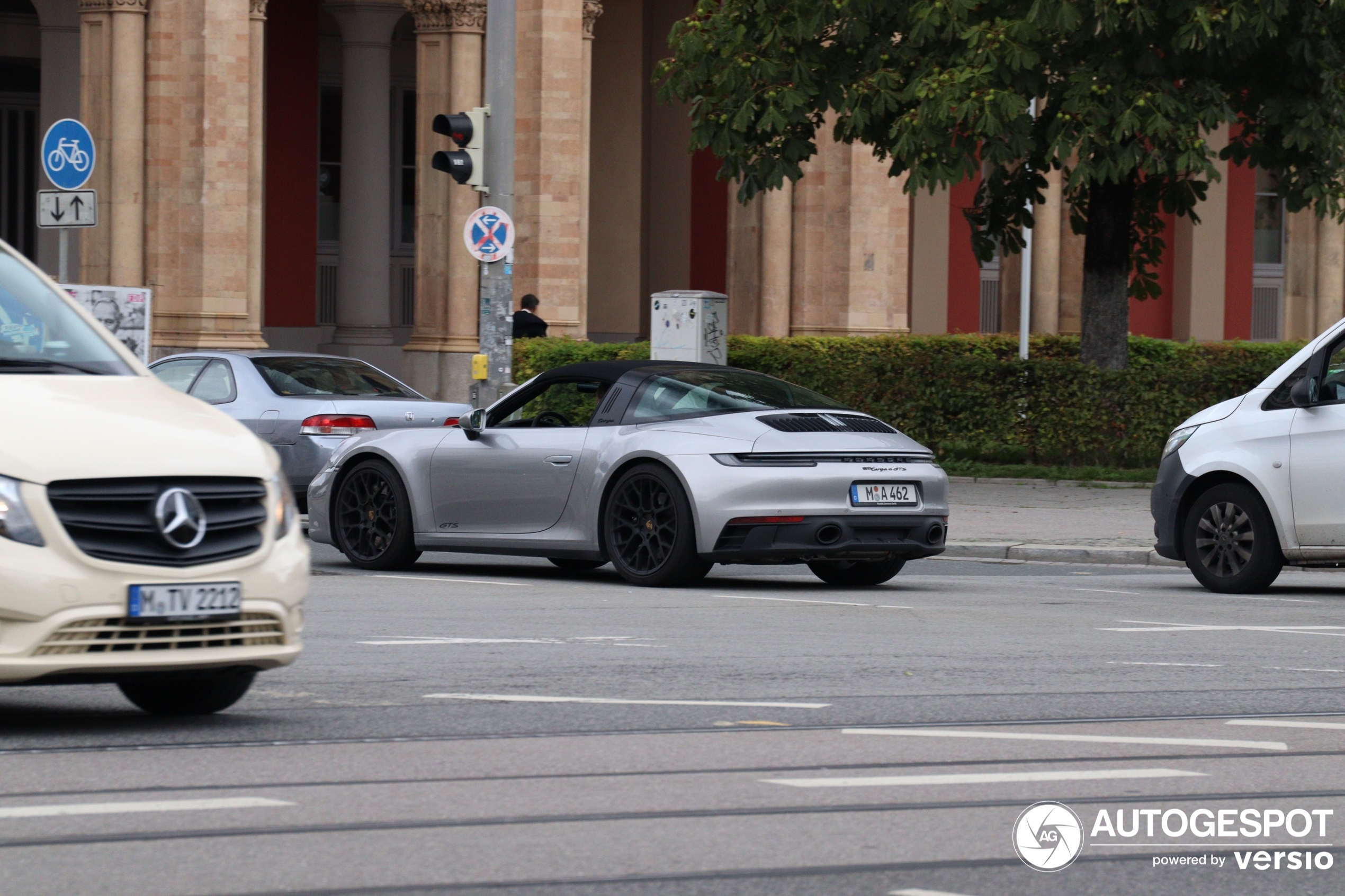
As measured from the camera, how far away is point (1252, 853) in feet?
18.3

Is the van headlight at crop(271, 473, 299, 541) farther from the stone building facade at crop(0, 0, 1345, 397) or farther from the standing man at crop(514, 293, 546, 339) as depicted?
the standing man at crop(514, 293, 546, 339)

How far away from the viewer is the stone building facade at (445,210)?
2870cm

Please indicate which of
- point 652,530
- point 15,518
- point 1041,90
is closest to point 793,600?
point 652,530

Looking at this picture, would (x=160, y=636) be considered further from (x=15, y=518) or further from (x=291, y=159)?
(x=291, y=159)

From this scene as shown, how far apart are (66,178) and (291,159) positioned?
20755 millimetres

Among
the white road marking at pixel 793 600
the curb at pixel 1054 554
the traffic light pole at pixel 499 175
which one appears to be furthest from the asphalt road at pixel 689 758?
the traffic light pole at pixel 499 175

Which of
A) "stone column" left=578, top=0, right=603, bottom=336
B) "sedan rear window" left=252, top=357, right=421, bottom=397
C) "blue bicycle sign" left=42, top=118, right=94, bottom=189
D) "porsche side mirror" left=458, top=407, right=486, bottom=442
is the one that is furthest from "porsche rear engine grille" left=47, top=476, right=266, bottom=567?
"stone column" left=578, top=0, right=603, bottom=336

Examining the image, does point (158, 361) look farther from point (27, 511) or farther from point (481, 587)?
point (27, 511)

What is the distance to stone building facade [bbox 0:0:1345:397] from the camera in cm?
2870

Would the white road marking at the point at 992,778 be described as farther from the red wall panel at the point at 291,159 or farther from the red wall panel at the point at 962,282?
the red wall panel at the point at 962,282

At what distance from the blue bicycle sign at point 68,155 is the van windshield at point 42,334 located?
10.9m

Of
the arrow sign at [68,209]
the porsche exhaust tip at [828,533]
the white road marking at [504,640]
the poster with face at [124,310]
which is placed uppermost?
the arrow sign at [68,209]

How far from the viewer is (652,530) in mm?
12836

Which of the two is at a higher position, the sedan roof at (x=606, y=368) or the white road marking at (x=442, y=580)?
the sedan roof at (x=606, y=368)
